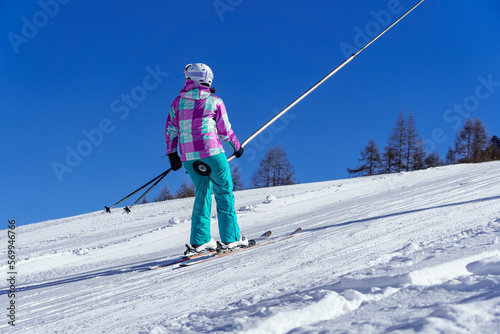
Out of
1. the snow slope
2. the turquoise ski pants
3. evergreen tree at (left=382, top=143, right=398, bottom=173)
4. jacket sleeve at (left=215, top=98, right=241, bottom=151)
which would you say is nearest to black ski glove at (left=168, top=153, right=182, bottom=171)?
Result: the turquoise ski pants

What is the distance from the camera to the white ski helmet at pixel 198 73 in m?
4.56

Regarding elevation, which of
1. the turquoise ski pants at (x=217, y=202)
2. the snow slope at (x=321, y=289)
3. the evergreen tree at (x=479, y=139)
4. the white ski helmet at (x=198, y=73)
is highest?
the evergreen tree at (x=479, y=139)

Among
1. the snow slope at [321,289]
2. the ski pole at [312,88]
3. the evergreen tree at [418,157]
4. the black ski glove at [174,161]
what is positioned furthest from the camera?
the evergreen tree at [418,157]

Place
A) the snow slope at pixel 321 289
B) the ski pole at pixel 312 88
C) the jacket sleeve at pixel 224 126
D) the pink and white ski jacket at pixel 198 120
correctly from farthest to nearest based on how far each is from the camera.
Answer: the ski pole at pixel 312 88, the jacket sleeve at pixel 224 126, the pink and white ski jacket at pixel 198 120, the snow slope at pixel 321 289

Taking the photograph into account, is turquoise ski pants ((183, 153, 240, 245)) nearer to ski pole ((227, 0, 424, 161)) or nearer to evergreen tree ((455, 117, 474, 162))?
ski pole ((227, 0, 424, 161))

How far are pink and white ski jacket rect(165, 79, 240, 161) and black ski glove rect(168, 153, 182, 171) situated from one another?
0.22m

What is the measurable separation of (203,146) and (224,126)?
0.38 metres

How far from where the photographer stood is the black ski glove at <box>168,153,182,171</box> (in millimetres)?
4801

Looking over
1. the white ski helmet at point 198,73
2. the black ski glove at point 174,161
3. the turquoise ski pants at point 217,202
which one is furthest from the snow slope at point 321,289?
the white ski helmet at point 198,73

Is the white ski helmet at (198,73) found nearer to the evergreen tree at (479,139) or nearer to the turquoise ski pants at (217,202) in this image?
the turquoise ski pants at (217,202)

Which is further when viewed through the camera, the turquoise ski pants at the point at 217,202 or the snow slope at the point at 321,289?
the turquoise ski pants at the point at 217,202

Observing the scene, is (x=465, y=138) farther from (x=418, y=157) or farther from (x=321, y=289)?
(x=321, y=289)

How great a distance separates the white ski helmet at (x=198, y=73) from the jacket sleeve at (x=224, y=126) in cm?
29

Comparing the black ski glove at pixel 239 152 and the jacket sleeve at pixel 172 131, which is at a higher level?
the jacket sleeve at pixel 172 131
